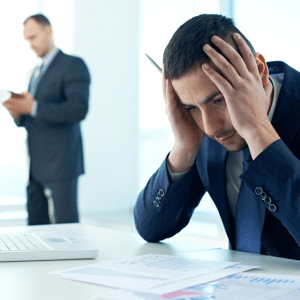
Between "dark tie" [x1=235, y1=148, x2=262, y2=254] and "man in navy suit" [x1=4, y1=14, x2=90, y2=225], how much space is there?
61.6 inches

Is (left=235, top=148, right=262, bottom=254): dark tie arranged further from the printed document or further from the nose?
the printed document

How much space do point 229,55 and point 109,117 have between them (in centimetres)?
445

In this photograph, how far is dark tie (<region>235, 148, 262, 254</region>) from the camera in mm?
1026

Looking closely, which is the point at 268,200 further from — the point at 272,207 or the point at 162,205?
the point at 162,205

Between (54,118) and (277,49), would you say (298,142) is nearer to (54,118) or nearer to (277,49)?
(54,118)

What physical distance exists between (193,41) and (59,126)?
5.30 feet

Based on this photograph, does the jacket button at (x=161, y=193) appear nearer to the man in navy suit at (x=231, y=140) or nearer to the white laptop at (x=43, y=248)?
the man in navy suit at (x=231, y=140)

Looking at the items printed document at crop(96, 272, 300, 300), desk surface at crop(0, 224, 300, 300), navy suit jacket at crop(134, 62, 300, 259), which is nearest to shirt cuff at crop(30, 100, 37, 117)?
desk surface at crop(0, 224, 300, 300)

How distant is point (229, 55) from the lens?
3.35ft

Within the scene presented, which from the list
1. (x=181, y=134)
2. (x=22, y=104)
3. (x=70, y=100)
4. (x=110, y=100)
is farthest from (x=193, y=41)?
(x=110, y=100)

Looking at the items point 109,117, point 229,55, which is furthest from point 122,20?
point 229,55

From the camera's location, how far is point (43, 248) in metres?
0.93

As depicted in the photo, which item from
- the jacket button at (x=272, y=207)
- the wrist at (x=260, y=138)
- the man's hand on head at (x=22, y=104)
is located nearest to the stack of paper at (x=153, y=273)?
the jacket button at (x=272, y=207)

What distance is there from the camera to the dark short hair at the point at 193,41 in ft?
3.41
